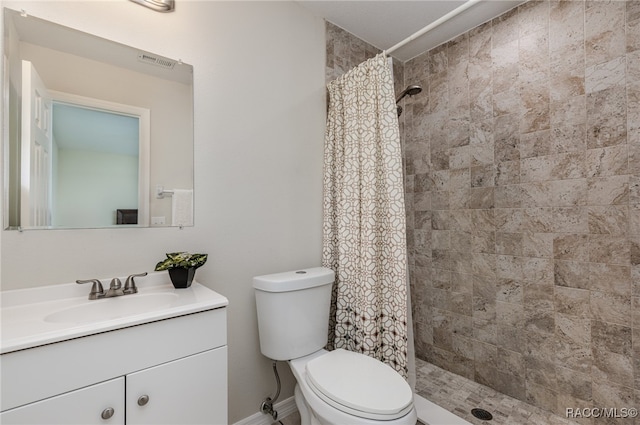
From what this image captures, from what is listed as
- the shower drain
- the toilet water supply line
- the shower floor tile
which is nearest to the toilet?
the toilet water supply line

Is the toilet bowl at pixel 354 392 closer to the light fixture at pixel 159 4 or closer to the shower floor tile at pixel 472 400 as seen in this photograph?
the shower floor tile at pixel 472 400

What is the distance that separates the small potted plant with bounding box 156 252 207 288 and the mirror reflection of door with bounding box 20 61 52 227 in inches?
17.6

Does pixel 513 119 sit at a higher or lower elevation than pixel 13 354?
higher

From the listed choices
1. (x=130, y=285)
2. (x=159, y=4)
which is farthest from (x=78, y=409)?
(x=159, y=4)

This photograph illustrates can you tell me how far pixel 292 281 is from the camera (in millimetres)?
1482

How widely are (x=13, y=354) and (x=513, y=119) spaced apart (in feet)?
8.26

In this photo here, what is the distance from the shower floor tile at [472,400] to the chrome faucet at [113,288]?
5.47 ft

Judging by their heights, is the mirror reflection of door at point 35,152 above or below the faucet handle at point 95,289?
above

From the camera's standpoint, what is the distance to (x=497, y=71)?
1.97 meters

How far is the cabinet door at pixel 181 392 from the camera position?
926mm

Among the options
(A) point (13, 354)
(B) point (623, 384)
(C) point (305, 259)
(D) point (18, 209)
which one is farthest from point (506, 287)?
(D) point (18, 209)

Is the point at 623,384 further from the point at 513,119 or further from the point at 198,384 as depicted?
the point at 198,384

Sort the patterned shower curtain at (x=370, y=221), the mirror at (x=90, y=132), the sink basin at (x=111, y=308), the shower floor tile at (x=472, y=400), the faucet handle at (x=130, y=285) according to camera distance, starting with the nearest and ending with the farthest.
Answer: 1. the sink basin at (x=111, y=308)
2. the mirror at (x=90, y=132)
3. the faucet handle at (x=130, y=285)
4. the patterned shower curtain at (x=370, y=221)
5. the shower floor tile at (x=472, y=400)

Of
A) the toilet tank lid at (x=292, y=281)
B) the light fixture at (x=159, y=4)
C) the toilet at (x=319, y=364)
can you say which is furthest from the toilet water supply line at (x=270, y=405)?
the light fixture at (x=159, y=4)
